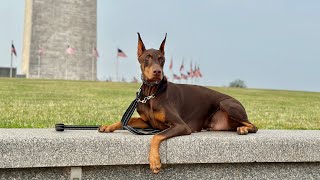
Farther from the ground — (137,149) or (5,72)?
(5,72)

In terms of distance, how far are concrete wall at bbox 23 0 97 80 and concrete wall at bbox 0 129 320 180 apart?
52.5 meters

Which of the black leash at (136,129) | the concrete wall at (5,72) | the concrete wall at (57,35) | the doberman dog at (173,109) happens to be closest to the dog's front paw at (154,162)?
the doberman dog at (173,109)

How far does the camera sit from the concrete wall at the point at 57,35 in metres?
54.9

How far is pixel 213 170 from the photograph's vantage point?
446 cm

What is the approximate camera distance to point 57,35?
55.2 m

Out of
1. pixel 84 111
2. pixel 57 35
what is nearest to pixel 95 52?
pixel 57 35

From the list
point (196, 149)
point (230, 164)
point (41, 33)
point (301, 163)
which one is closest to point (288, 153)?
point (301, 163)

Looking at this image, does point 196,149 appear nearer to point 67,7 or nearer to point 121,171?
point 121,171

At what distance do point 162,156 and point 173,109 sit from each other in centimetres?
52

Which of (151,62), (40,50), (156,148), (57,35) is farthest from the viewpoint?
(57,35)

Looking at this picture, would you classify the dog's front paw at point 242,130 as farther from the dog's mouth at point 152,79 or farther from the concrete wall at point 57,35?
the concrete wall at point 57,35

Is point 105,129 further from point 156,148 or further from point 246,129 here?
point 246,129

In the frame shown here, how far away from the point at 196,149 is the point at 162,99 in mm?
593

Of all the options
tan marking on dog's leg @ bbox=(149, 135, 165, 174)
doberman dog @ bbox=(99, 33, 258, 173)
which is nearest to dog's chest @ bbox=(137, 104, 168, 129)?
doberman dog @ bbox=(99, 33, 258, 173)
